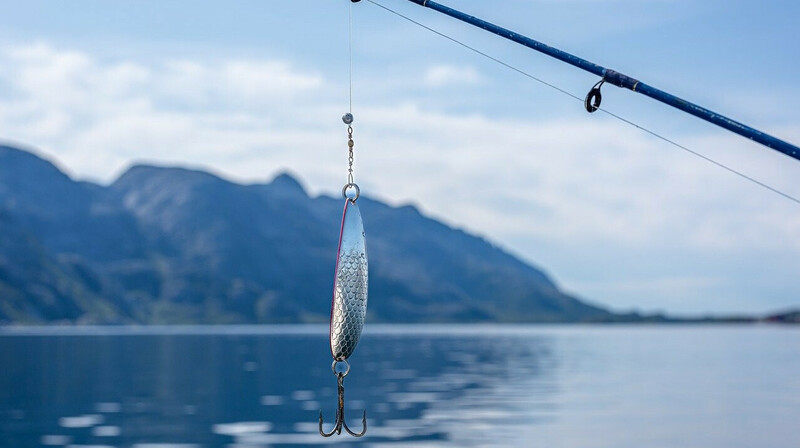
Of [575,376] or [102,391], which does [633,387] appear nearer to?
[575,376]

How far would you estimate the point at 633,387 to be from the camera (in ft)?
472

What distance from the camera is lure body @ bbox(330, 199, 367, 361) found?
2489cm

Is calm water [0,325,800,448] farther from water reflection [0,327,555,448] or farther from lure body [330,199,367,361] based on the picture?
lure body [330,199,367,361]

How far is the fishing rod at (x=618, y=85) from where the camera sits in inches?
848

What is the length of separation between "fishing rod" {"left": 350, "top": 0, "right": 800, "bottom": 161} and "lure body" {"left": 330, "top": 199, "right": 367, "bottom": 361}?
4.50 meters

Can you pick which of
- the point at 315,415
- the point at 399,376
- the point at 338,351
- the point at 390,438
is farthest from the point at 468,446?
the point at 399,376

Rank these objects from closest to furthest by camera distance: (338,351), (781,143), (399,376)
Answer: (781,143)
(338,351)
(399,376)

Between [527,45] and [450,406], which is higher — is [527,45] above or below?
above

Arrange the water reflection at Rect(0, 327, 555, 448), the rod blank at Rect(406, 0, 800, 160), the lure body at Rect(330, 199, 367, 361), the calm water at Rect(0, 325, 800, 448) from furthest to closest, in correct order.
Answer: the water reflection at Rect(0, 327, 555, 448)
the calm water at Rect(0, 325, 800, 448)
the lure body at Rect(330, 199, 367, 361)
the rod blank at Rect(406, 0, 800, 160)

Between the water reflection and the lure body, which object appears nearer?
the lure body

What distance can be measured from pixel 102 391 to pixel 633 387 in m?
60.5

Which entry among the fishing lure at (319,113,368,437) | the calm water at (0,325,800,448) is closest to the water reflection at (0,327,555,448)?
the calm water at (0,325,800,448)

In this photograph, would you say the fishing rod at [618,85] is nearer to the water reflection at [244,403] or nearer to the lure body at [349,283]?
the lure body at [349,283]

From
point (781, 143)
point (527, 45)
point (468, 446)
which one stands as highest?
point (527, 45)
